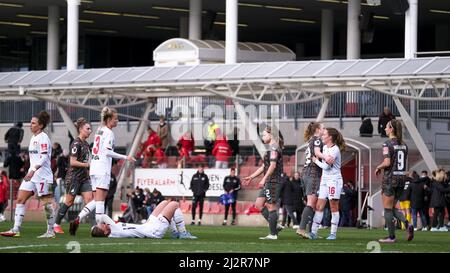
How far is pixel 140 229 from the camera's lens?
18.9 m

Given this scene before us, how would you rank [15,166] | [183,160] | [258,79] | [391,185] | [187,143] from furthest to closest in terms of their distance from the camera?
[187,143] → [15,166] → [183,160] → [258,79] → [391,185]

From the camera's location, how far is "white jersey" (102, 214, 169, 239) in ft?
61.9

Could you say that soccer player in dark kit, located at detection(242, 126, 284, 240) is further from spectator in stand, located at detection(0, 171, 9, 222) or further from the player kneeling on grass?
spectator in stand, located at detection(0, 171, 9, 222)

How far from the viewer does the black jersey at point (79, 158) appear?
67.4ft

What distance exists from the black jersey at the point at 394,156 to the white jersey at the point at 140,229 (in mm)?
3635

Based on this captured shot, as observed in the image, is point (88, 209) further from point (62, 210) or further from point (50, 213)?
point (62, 210)

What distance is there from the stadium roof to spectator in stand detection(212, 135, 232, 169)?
158 cm

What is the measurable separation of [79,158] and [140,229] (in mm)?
2271

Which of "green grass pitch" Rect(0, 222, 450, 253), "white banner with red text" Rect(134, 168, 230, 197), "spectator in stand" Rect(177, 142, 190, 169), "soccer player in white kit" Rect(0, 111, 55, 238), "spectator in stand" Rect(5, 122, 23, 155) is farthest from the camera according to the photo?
"spectator in stand" Rect(5, 122, 23, 155)

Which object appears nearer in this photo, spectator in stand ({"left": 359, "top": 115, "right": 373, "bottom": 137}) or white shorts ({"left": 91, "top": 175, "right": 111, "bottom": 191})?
white shorts ({"left": 91, "top": 175, "right": 111, "bottom": 191})

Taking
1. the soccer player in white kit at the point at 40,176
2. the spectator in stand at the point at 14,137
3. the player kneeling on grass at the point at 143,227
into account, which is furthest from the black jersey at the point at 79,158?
the spectator in stand at the point at 14,137

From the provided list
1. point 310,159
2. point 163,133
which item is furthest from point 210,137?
point 310,159

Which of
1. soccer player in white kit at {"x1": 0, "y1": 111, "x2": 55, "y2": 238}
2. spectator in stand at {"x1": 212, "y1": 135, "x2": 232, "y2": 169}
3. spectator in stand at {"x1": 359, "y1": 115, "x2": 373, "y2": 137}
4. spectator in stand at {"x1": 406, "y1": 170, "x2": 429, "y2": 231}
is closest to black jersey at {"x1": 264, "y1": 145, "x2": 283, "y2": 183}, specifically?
soccer player in white kit at {"x1": 0, "y1": 111, "x2": 55, "y2": 238}
